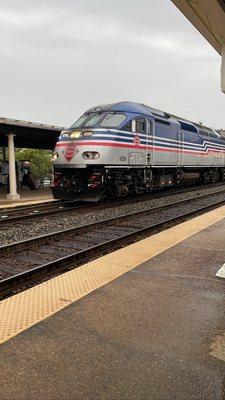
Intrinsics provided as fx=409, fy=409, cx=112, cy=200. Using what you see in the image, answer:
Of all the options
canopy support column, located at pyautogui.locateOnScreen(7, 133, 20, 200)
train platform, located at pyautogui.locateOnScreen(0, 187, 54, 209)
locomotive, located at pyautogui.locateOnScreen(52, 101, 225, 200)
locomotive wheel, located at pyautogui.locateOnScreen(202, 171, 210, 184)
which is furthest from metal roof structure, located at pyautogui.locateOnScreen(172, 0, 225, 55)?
locomotive wheel, located at pyautogui.locateOnScreen(202, 171, 210, 184)

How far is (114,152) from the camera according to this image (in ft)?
46.3

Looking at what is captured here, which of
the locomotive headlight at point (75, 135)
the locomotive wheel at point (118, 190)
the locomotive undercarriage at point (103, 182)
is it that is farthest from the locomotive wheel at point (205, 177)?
the locomotive headlight at point (75, 135)

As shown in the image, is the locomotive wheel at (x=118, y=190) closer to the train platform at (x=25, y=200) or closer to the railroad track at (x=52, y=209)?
the railroad track at (x=52, y=209)

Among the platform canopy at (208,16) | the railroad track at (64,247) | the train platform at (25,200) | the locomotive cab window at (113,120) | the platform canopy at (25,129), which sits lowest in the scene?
the railroad track at (64,247)

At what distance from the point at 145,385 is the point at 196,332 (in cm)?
102

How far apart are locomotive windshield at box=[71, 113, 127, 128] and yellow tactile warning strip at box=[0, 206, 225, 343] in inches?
291

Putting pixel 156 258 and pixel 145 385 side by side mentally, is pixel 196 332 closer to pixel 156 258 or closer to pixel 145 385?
pixel 145 385

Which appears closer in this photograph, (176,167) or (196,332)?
(196,332)

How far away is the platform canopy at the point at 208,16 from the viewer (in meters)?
3.80

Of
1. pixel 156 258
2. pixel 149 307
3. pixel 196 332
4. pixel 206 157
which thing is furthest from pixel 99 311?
pixel 206 157

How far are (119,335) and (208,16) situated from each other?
321cm

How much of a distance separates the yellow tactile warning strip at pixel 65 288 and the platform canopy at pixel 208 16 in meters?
2.85

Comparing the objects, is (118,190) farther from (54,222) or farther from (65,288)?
(65,288)

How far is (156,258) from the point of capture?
21.2ft
